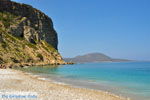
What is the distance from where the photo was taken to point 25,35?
440 feet

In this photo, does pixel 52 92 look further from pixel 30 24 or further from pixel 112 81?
pixel 30 24

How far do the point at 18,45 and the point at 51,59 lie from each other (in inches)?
1119

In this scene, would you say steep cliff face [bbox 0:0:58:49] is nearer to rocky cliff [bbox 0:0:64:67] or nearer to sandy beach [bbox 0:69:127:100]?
rocky cliff [bbox 0:0:64:67]

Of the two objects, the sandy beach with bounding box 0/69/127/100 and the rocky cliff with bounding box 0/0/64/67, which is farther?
the rocky cliff with bounding box 0/0/64/67

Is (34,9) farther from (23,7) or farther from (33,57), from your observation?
(33,57)

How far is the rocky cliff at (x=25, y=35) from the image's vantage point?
4041 inches

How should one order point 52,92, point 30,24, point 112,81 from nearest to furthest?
point 52,92 < point 112,81 < point 30,24

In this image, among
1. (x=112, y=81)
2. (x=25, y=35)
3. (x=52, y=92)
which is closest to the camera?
(x=52, y=92)

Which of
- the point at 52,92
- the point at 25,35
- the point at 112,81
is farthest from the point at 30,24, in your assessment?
the point at 52,92

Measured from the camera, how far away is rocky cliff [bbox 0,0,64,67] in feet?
337

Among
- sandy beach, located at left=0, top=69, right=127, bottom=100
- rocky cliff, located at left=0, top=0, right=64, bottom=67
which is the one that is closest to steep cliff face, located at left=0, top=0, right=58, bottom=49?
rocky cliff, located at left=0, top=0, right=64, bottom=67

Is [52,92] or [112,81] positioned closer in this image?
[52,92]

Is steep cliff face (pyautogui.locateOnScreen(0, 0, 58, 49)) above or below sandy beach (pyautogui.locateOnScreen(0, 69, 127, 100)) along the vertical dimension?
above

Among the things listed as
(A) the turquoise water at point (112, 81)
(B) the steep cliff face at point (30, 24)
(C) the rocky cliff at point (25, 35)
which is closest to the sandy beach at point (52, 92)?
(A) the turquoise water at point (112, 81)
